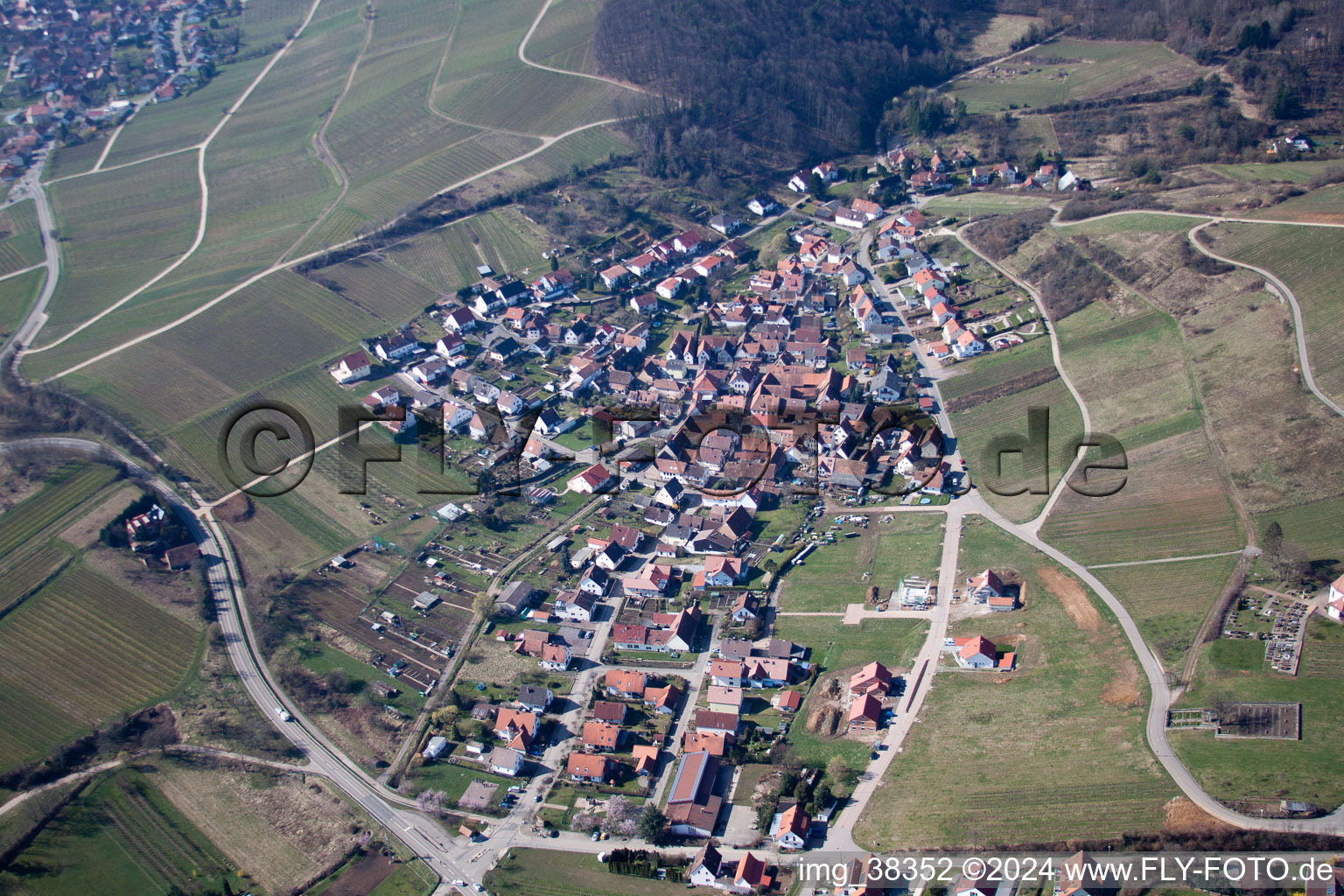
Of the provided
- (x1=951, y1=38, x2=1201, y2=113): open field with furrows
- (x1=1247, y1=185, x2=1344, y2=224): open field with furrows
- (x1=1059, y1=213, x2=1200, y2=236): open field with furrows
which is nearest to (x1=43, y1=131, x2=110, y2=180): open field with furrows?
(x1=951, y1=38, x2=1201, y2=113): open field with furrows

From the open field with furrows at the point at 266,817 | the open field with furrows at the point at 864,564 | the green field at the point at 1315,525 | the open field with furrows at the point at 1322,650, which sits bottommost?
the open field with furrows at the point at 864,564

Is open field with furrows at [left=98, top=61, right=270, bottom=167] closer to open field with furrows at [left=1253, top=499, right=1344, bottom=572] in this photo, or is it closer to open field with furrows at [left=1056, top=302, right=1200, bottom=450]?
open field with furrows at [left=1056, top=302, right=1200, bottom=450]

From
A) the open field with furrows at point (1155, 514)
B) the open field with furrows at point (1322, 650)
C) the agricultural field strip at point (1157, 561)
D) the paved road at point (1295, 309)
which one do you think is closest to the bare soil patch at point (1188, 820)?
the open field with furrows at point (1322, 650)

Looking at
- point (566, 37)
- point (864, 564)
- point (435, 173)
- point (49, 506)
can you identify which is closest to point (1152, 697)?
point (864, 564)

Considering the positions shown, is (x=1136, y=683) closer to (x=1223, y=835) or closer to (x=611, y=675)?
(x=1223, y=835)

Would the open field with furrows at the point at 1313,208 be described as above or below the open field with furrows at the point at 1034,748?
above

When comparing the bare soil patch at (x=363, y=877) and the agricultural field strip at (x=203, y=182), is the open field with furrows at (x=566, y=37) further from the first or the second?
the bare soil patch at (x=363, y=877)
